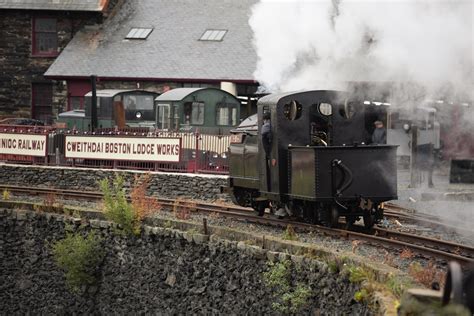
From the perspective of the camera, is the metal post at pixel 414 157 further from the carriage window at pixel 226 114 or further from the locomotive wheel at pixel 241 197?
the carriage window at pixel 226 114

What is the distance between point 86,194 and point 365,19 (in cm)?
924

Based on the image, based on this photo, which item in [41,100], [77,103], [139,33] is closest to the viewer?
[77,103]

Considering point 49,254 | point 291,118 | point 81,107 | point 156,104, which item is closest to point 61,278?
point 49,254

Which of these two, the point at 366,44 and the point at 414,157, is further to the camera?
the point at 414,157

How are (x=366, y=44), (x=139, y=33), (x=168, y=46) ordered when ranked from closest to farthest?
(x=366, y=44), (x=168, y=46), (x=139, y=33)

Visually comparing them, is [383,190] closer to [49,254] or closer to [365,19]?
[365,19]

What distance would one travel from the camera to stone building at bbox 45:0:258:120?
37969 mm

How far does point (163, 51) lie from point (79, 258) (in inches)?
918

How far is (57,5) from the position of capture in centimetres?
4284

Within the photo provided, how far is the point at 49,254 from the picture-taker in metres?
19.0

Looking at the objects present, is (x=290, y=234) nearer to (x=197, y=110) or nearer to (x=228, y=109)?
(x=197, y=110)

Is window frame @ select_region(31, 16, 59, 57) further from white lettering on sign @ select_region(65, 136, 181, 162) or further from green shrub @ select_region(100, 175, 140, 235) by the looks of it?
green shrub @ select_region(100, 175, 140, 235)

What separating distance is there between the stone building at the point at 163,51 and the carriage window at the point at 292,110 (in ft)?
63.9

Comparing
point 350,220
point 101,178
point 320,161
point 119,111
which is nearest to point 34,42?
point 119,111
